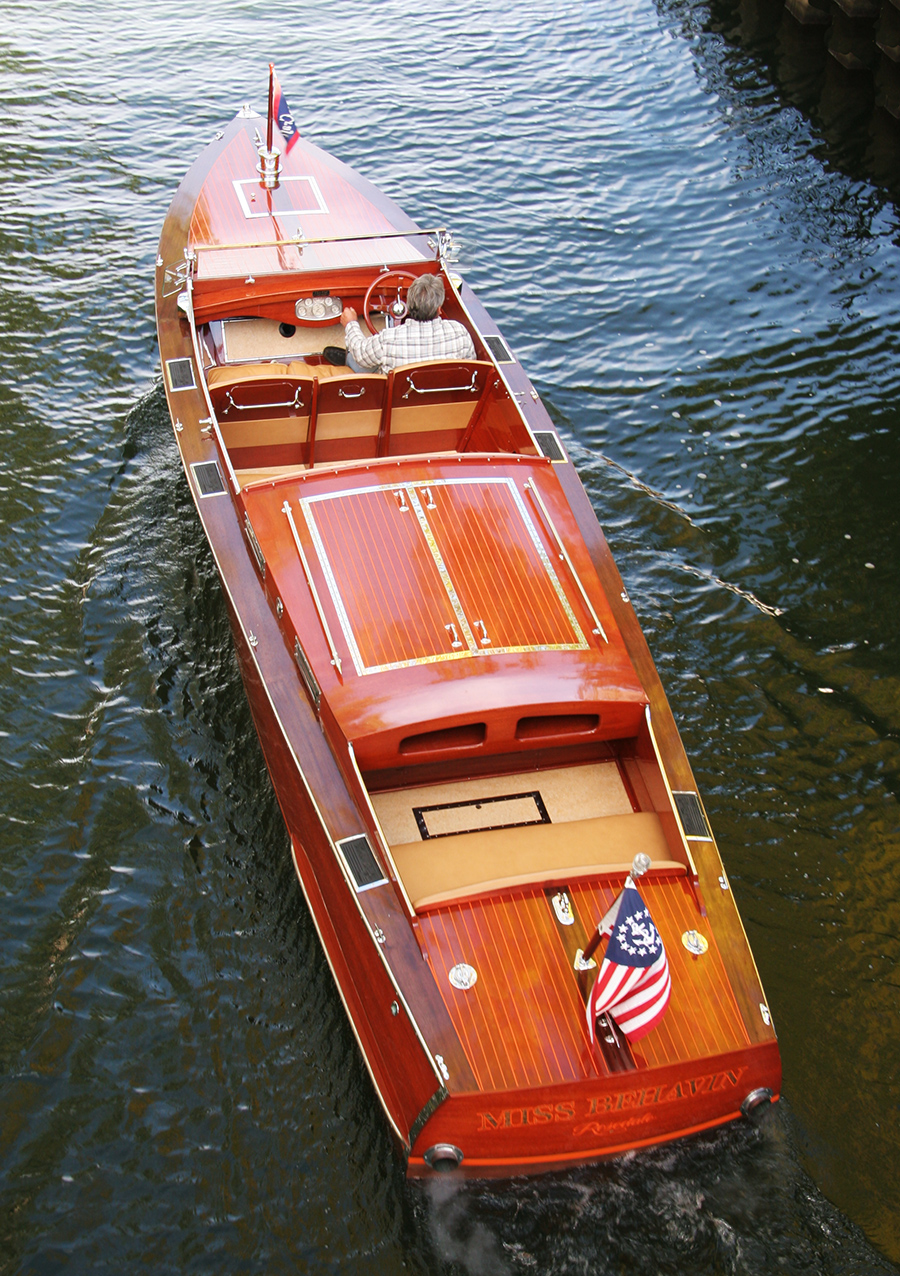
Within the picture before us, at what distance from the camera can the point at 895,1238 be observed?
510cm

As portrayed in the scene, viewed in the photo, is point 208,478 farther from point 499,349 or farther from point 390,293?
point 390,293

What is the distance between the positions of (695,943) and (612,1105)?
0.91m

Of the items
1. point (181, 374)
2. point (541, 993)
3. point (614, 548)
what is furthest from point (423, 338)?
point (541, 993)

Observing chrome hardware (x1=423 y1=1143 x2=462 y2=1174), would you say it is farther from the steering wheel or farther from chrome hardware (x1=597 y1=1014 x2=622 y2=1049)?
the steering wheel

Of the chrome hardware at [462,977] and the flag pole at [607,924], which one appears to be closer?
the flag pole at [607,924]

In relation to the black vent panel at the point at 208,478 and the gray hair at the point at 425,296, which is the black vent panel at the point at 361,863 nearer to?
the black vent panel at the point at 208,478

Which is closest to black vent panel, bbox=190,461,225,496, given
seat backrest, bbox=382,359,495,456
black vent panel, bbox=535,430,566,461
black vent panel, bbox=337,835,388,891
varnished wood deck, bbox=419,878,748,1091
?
seat backrest, bbox=382,359,495,456

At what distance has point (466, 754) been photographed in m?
5.82

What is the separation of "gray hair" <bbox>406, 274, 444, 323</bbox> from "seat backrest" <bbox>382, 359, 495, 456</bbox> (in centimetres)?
47

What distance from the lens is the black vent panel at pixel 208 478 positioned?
706cm

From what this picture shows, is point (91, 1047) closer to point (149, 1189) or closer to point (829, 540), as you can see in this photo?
point (149, 1189)

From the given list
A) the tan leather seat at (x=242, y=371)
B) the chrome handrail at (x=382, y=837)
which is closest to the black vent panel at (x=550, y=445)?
the tan leather seat at (x=242, y=371)

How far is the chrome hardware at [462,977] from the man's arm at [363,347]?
4.75 meters

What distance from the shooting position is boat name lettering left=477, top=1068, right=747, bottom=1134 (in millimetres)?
4605
